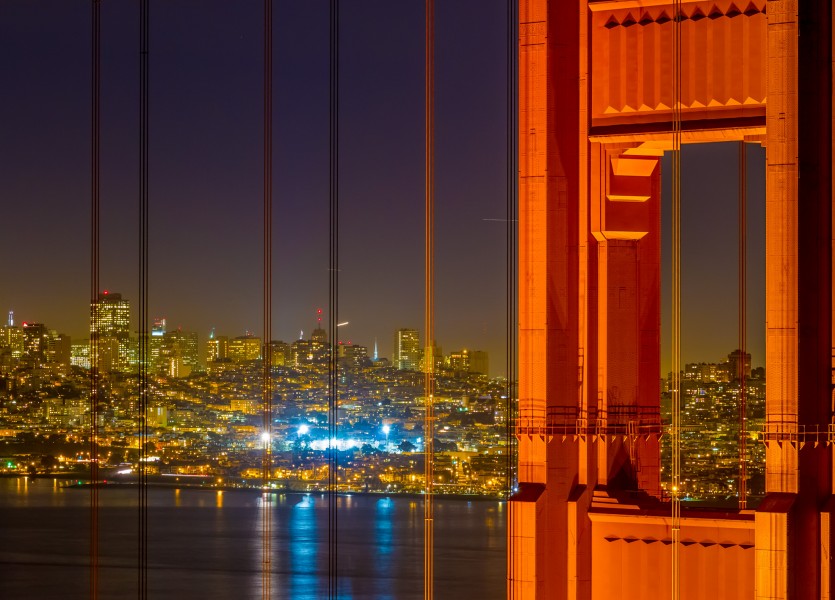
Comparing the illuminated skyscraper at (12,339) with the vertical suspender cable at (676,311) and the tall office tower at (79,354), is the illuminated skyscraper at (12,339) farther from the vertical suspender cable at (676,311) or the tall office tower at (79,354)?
the vertical suspender cable at (676,311)

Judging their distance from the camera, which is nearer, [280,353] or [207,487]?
[280,353]

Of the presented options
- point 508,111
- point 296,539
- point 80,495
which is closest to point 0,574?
point 296,539

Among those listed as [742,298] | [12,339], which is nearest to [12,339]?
[12,339]

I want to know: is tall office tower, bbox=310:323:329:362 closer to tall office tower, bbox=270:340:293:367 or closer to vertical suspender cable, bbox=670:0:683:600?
tall office tower, bbox=270:340:293:367

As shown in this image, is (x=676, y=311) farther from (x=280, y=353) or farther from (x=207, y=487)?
(x=207, y=487)

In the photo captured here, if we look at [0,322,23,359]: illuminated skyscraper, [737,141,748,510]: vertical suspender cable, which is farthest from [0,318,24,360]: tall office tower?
[737,141,748,510]: vertical suspender cable
